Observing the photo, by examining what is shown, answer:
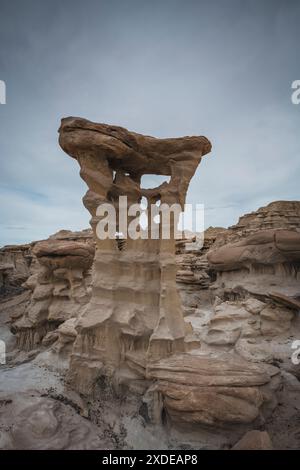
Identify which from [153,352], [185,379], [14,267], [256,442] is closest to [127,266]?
[153,352]

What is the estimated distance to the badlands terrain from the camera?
6082mm

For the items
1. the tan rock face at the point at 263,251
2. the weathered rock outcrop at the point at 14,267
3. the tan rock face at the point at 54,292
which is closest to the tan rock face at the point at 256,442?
the tan rock face at the point at 263,251

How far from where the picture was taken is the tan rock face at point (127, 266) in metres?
8.59

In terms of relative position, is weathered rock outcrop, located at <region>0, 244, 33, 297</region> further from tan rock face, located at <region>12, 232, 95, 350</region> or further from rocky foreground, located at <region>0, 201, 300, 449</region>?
rocky foreground, located at <region>0, 201, 300, 449</region>

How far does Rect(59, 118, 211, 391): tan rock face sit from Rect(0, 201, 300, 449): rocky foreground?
0.14m

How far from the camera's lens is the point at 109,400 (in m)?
A: 8.21

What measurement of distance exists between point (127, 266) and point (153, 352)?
3.32 metres

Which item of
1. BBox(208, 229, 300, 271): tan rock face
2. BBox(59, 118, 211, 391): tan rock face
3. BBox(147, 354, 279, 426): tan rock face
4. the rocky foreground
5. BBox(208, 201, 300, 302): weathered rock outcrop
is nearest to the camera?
BBox(147, 354, 279, 426): tan rock face

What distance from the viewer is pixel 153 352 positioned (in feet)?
26.7

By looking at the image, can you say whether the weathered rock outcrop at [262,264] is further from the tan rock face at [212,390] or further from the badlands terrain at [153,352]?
the tan rock face at [212,390]

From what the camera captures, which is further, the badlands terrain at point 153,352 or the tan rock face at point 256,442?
the badlands terrain at point 153,352

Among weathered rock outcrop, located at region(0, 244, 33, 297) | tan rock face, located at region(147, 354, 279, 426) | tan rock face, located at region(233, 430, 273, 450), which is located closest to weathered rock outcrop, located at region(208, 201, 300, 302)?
tan rock face, located at region(147, 354, 279, 426)

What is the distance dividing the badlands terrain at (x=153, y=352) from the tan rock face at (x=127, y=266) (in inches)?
1.6

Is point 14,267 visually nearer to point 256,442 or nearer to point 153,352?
point 153,352
